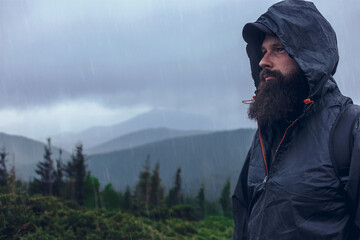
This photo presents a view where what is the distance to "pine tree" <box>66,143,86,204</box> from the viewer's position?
28.1 m

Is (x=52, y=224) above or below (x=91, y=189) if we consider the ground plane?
above

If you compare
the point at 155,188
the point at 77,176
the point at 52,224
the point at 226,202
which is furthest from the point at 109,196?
the point at 52,224

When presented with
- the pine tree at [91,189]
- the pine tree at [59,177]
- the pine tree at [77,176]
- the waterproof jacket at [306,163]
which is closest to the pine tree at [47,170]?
the pine tree at [59,177]

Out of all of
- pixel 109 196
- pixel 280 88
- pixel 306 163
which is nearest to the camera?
pixel 306 163

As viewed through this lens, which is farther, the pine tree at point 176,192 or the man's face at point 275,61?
the pine tree at point 176,192

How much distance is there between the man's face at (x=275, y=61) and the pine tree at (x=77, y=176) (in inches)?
968

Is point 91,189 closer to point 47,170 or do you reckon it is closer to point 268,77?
point 47,170

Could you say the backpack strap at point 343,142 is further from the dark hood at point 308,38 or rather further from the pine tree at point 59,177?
the pine tree at point 59,177

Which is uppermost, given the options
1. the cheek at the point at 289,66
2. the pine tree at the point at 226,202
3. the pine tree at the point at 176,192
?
the cheek at the point at 289,66

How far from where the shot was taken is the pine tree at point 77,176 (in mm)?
28109

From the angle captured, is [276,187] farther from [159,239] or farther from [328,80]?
[159,239]

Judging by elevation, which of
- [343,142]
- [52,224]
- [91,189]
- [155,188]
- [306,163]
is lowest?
[155,188]

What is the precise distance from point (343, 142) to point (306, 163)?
10.4 inches

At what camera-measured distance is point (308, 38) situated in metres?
2.79
